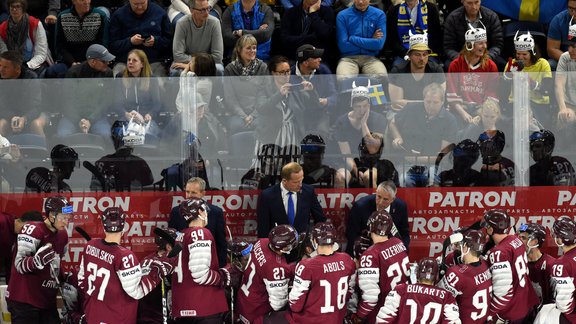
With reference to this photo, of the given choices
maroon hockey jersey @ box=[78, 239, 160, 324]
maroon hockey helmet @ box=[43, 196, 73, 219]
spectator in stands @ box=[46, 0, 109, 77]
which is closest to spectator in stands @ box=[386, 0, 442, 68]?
spectator in stands @ box=[46, 0, 109, 77]

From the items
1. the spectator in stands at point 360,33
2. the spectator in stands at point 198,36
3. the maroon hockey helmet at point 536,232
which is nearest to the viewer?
the maroon hockey helmet at point 536,232

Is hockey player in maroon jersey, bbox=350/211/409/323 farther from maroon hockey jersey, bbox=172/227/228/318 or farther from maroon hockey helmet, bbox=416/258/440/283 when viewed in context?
maroon hockey jersey, bbox=172/227/228/318

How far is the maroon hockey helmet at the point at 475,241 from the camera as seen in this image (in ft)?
36.1

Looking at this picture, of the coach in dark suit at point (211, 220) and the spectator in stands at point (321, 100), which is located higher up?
the spectator in stands at point (321, 100)

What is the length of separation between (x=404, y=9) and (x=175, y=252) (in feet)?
15.9

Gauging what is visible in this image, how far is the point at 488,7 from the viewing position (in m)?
15.5

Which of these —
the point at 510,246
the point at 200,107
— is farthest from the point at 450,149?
the point at 200,107

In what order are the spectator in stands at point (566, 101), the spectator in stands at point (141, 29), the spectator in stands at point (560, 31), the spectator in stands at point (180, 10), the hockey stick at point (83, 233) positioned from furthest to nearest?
the spectator in stands at point (180, 10) < the spectator in stands at point (560, 31) < the spectator in stands at point (141, 29) < the spectator in stands at point (566, 101) < the hockey stick at point (83, 233)

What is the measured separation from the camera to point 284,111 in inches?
492

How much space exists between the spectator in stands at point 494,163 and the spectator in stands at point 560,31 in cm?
243

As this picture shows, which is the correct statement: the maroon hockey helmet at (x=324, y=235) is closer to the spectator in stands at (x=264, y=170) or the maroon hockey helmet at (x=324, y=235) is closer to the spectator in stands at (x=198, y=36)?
the spectator in stands at (x=264, y=170)

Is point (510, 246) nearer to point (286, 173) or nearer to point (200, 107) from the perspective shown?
point (286, 173)

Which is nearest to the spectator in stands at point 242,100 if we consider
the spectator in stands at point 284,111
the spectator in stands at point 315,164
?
the spectator in stands at point 284,111

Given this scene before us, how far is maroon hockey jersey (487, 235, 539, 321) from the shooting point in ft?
37.1
